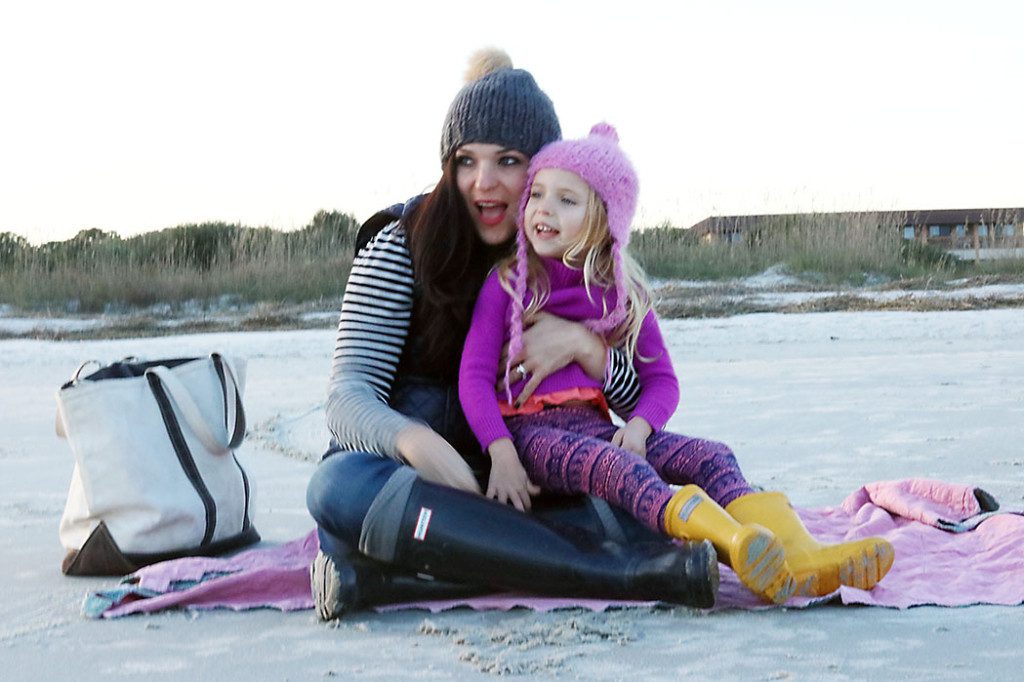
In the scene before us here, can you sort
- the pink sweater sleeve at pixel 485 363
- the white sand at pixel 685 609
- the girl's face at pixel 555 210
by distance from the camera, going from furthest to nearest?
1. the girl's face at pixel 555 210
2. the pink sweater sleeve at pixel 485 363
3. the white sand at pixel 685 609

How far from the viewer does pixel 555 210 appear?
252 centimetres

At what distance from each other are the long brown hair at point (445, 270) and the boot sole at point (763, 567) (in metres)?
0.81

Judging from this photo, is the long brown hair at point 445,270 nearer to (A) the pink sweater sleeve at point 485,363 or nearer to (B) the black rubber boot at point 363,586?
(A) the pink sweater sleeve at point 485,363

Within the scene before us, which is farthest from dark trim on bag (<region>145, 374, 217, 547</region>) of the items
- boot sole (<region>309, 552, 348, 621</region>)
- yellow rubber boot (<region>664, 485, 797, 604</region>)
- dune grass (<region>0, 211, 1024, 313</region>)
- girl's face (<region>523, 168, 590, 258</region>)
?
dune grass (<region>0, 211, 1024, 313</region>)

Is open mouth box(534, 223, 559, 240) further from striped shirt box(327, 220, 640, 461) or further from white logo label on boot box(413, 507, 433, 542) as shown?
white logo label on boot box(413, 507, 433, 542)

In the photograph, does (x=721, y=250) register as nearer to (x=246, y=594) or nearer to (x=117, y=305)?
(x=117, y=305)

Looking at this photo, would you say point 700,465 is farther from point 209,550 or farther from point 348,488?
point 209,550

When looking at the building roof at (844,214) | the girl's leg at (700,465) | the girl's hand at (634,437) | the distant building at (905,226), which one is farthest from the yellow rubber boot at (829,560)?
the building roof at (844,214)

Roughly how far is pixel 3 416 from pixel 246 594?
3.97m

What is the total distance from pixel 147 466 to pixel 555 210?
1.05m

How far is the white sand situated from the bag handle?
14.6 inches

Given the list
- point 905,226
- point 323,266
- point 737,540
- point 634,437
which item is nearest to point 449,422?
point 634,437

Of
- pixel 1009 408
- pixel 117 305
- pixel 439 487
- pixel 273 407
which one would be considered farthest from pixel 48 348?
pixel 439 487

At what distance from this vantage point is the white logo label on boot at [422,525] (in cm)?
221
